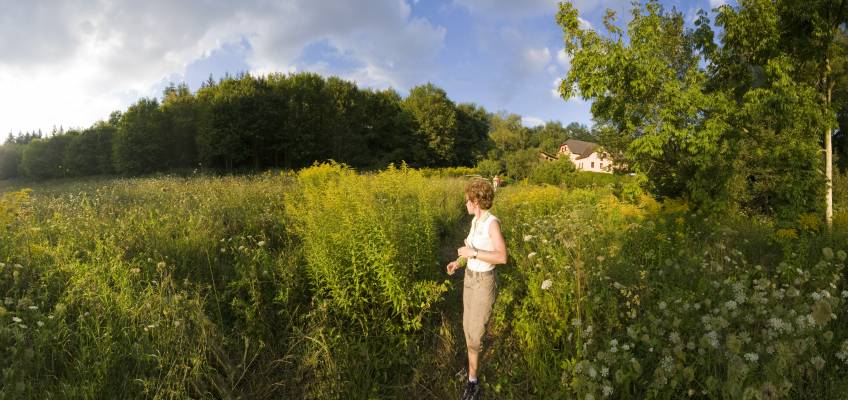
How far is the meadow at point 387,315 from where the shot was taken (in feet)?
8.22

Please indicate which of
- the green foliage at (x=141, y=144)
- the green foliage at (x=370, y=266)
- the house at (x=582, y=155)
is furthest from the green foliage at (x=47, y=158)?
the house at (x=582, y=155)

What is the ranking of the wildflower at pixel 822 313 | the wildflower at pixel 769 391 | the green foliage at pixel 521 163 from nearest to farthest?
the wildflower at pixel 769 391 < the wildflower at pixel 822 313 < the green foliage at pixel 521 163

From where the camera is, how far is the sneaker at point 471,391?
126 inches

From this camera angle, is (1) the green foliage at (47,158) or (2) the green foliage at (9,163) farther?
(2) the green foliage at (9,163)

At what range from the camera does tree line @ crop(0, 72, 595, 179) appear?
89.3ft

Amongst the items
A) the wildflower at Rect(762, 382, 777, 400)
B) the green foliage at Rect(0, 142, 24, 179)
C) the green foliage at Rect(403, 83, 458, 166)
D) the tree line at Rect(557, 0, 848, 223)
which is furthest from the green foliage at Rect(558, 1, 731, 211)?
the green foliage at Rect(0, 142, 24, 179)

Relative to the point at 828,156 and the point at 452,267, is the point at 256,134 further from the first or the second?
the point at 828,156

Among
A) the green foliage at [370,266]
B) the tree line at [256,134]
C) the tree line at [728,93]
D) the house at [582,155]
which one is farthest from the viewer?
the house at [582,155]

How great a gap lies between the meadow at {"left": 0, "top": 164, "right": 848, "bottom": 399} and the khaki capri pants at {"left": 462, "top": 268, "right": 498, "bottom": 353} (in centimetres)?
41

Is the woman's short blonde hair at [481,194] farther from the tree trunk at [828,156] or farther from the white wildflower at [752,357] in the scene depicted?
the tree trunk at [828,156]

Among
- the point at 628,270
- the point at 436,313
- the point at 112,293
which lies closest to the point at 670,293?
the point at 628,270

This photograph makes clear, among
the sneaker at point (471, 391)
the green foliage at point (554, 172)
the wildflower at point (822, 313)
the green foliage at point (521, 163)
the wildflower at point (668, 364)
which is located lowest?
the sneaker at point (471, 391)

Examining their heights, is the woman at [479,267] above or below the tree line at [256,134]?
below

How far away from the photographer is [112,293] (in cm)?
332
